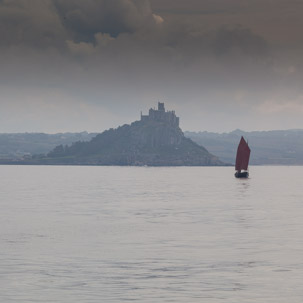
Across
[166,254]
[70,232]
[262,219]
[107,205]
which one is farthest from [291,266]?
[107,205]

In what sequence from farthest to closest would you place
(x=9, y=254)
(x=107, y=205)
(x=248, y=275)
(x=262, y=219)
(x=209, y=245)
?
(x=107, y=205)
(x=262, y=219)
(x=209, y=245)
(x=9, y=254)
(x=248, y=275)

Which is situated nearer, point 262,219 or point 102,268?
point 102,268

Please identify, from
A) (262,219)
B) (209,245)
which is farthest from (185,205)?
(209,245)

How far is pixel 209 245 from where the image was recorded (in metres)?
52.4

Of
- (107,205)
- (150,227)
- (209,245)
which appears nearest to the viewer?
(209,245)

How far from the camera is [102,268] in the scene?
40.8m

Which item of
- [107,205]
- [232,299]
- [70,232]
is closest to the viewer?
[232,299]

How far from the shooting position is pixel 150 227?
219ft

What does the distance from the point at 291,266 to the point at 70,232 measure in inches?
1005

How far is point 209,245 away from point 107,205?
49520mm

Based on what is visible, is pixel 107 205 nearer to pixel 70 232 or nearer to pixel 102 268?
pixel 70 232

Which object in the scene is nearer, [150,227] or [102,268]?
[102,268]

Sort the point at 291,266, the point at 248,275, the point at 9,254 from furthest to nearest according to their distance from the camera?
the point at 9,254, the point at 291,266, the point at 248,275

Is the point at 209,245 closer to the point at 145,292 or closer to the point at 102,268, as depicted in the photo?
the point at 102,268
